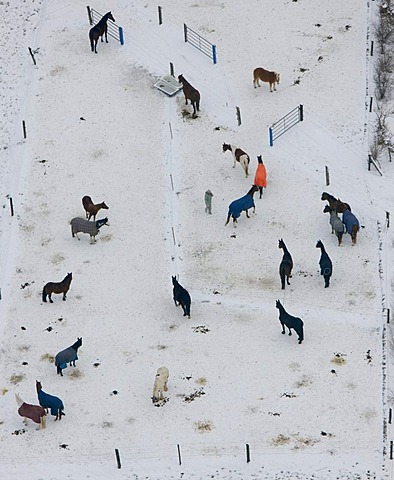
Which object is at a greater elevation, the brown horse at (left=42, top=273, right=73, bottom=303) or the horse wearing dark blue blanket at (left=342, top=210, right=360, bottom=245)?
the horse wearing dark blue blanket at (left=342, top=210, right=360, bottom=245)

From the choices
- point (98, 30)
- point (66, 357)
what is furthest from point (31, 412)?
point (98, 30)

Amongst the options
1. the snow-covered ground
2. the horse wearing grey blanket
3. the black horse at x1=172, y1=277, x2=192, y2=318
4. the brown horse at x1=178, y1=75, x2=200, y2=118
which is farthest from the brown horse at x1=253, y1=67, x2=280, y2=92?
the black horse at x1=172, y1=277, x2=192, y2=318

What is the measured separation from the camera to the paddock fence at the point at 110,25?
54062 millimetres

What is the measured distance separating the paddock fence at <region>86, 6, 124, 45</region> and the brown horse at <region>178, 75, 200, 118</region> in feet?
14.1

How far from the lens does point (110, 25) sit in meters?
54.8

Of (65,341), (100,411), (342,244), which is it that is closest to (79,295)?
(65,341)

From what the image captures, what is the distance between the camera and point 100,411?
3947 cm

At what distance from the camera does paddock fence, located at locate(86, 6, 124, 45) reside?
5406 cm

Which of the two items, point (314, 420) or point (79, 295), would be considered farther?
point (79, 295)

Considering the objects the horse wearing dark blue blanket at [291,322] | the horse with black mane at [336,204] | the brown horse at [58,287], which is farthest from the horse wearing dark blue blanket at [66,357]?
the horse with black mane at [336,204]

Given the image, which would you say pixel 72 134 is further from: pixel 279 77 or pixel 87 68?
pixel 279 77

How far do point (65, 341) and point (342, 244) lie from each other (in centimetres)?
933

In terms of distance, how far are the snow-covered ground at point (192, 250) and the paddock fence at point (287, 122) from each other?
338 mm

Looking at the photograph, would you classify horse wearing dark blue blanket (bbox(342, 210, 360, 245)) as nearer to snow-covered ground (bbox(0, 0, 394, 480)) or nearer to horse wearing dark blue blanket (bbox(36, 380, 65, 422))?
snow-covered ground (bbox(0, 0, 394, 480))
